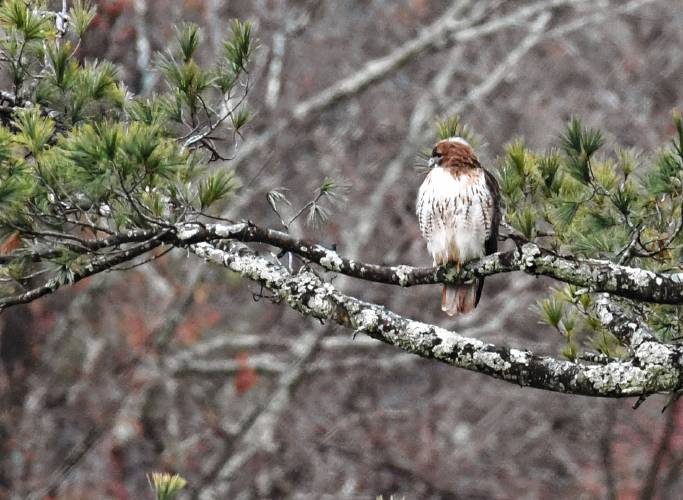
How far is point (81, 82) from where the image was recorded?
350 cm

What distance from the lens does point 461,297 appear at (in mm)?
4754

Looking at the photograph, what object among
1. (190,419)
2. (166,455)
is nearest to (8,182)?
(166,455)

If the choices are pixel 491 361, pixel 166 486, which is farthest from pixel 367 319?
pixel 166 486

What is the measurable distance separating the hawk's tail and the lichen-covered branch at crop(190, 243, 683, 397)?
122 cm

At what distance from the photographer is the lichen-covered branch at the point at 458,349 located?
3.31 metres

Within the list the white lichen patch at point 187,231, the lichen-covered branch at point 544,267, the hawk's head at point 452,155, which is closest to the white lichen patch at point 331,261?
the lichen-covered branch at point 544,267

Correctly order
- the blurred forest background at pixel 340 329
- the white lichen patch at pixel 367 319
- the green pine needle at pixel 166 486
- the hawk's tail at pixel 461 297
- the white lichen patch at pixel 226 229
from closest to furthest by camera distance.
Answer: the green pine needle at pixel 166 486
the white lichen patch at pixel 226 229
the white lichen patch at pixel 367 319
the hawk's tail at pixel 461 297
the blurred forest background at pixel 340 329

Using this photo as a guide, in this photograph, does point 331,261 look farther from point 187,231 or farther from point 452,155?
point 452,155

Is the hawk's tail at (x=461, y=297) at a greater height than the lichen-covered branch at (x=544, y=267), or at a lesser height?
greater

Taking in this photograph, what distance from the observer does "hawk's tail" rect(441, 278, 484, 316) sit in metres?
4.73

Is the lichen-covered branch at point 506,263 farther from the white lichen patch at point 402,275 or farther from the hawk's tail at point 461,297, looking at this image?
the hawk's tail at point 461,297

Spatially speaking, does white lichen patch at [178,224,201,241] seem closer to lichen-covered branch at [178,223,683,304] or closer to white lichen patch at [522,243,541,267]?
lichen-covered branch at [178,223,683,304]

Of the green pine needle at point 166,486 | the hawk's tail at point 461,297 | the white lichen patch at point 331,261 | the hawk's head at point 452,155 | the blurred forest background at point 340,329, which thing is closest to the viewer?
the green pine needle at point 166,486

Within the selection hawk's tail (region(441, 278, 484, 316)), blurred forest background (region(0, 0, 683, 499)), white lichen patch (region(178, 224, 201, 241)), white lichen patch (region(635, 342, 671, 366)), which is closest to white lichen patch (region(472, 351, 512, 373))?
white lichen patch (region(635, 342, 671, 366))
